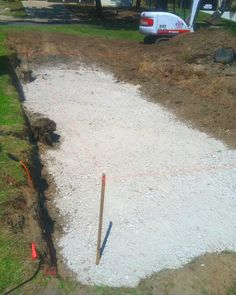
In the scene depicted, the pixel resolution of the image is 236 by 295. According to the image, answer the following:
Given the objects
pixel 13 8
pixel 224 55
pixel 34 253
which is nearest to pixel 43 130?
pixel 34 253

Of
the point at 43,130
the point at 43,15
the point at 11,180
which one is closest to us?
the point at 11,180

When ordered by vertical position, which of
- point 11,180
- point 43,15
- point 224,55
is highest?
point 11,180

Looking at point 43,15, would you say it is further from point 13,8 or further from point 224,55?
point 224,55

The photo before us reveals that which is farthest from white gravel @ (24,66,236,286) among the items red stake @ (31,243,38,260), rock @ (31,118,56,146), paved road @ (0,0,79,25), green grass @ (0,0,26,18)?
green grass @ (0,0,26,18)

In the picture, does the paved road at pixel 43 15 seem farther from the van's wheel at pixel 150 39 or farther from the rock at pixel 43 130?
the rock at pixel 43 130

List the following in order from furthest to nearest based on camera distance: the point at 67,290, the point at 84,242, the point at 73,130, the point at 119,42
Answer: the point at 119,42
the point at 73,130
the point at 84,242
the point at 67,290

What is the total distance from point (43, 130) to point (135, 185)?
347cm

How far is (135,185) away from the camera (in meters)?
10.8

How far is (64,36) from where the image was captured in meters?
23.5

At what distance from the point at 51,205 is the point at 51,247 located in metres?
1.58

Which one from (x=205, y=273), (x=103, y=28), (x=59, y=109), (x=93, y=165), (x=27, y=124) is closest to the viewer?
(x=205, y=273)

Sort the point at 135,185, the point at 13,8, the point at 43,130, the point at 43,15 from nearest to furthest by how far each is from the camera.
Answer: the point at 135,185, the point at 43,130, the point at 43,15, the point at 13,8

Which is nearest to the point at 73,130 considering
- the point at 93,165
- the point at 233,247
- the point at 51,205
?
the point at 93,165

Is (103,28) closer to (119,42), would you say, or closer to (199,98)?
(119,42)
